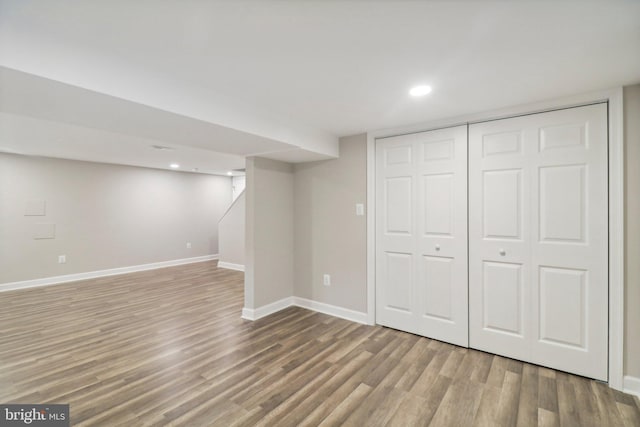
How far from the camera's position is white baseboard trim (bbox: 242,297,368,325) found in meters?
3.48

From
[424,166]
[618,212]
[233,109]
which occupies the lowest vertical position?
[618,212]

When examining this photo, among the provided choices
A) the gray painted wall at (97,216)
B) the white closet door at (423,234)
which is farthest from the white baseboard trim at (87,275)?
the white closet door at (423,234)

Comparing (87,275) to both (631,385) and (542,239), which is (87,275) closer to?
(542,239)

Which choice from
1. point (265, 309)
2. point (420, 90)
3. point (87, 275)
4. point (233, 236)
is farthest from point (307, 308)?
point (87, 275)

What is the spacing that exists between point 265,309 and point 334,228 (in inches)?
52.9

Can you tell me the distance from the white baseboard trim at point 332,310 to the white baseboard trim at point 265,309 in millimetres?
156

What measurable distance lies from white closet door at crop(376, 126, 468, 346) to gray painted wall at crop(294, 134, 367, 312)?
0.23 metres

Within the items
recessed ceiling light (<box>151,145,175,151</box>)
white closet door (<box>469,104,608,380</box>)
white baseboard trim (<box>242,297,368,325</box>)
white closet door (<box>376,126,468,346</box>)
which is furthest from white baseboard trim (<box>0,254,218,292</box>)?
white closet door (<box>469,104,608,380</box>)

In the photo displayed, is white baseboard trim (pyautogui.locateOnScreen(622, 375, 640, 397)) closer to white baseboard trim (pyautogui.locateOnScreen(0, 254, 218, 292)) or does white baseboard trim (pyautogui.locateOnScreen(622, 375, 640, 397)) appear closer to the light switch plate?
white baseboard trim (pyautogui.locateOnScreen(0, 254, 218, 292))

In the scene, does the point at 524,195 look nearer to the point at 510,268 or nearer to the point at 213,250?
the point at 510,268

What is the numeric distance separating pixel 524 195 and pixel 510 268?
0.65 meters

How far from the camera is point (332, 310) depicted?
144 inches

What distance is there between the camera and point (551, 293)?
2408 mm

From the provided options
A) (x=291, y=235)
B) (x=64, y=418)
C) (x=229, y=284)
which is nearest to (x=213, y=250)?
(x=229, y=284)
